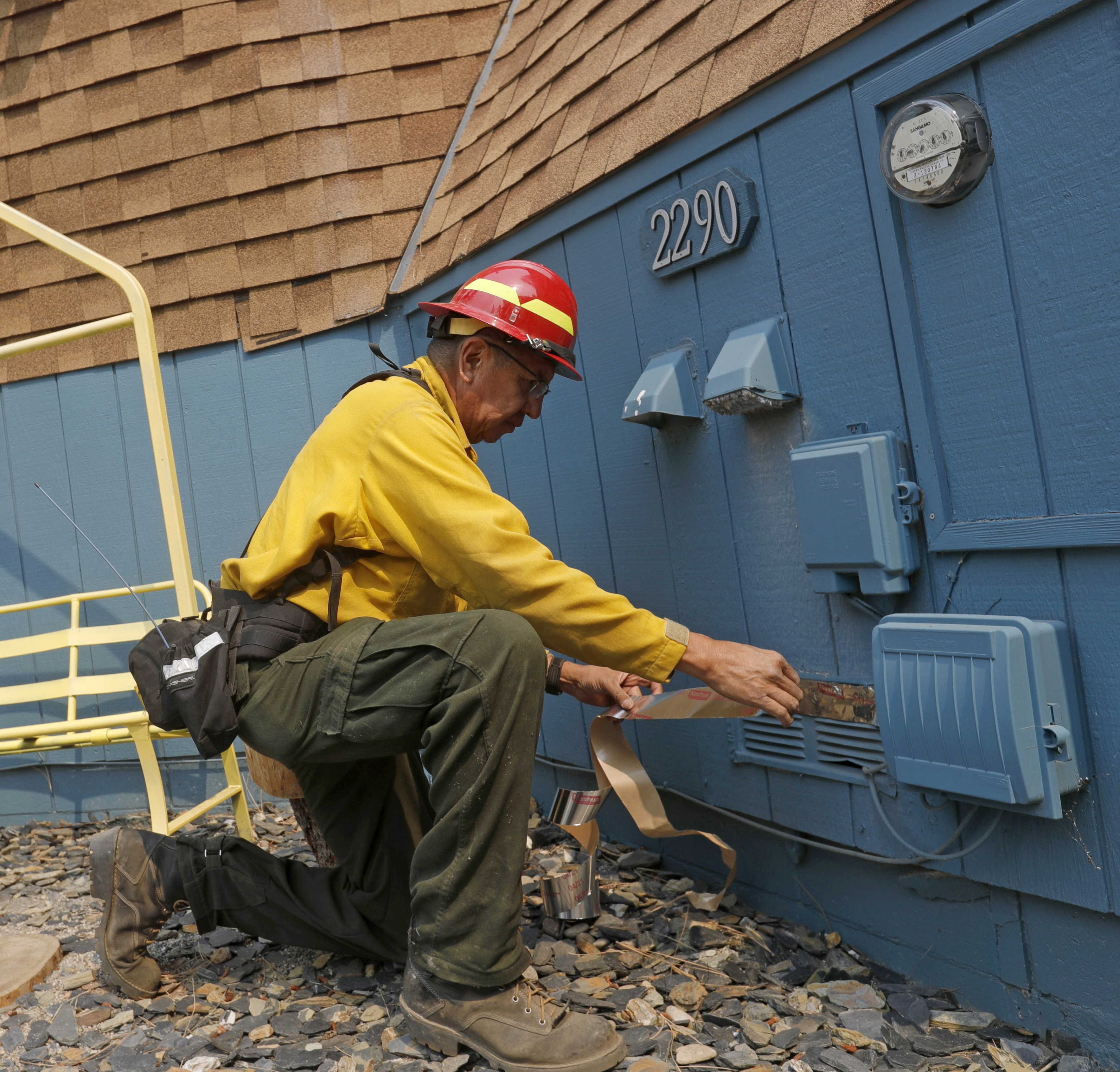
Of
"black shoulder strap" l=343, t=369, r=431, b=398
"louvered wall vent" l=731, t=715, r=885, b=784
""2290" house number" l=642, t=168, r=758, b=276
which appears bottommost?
"louvered wall vent" l=731, t=715, r=885, b=784

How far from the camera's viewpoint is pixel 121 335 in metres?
4.00

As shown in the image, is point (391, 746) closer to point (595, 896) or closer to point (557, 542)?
point (595, 896)

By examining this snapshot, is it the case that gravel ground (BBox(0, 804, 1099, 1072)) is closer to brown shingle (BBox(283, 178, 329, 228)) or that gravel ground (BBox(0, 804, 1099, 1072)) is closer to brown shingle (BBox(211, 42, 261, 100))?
brown shingle (BBox(283, 178, 329, 228))

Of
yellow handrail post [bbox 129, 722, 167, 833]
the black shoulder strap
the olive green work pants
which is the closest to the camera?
the olive green work pants

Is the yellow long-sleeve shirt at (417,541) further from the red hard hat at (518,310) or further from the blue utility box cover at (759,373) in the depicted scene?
the blue utility box cover at (759,373)

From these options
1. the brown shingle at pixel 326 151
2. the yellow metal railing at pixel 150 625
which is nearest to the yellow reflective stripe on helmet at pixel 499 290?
the yellow metal railing at pixel 150 625

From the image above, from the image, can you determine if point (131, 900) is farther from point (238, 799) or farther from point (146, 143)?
point (146, 143)

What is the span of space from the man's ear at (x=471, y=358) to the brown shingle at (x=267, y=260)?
6.00 ft

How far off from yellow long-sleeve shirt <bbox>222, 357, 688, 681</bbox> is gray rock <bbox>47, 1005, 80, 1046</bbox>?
100 cm

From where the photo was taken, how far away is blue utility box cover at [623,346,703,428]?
8.05 feet

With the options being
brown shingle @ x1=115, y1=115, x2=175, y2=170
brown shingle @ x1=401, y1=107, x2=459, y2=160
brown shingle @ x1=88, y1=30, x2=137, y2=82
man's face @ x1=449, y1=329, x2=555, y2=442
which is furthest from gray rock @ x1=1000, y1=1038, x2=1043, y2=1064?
brown shingle @ x1=88, y1=30, x2=137, y2=82

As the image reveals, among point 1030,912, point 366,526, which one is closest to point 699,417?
point 366,526

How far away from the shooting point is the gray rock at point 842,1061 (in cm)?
177

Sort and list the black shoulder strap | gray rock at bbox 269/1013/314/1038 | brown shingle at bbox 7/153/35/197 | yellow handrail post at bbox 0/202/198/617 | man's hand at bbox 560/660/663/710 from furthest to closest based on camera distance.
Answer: brown shingle at bbox 7/153/35/197, yellow handrail post at bbox 0/202/198/617, man's hand at bbox 560/660/663/710, the black shoulder strap, gray rock at bbox 269/1013/314/1038
